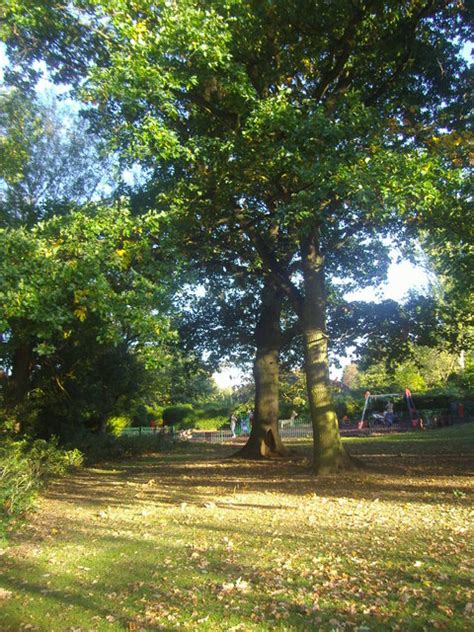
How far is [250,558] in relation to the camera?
5926 mm

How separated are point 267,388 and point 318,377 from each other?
599 centimetres

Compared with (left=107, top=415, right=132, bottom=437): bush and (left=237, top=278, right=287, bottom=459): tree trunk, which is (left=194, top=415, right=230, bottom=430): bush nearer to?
(left=107, top=415, right=132, bottom=437): bush

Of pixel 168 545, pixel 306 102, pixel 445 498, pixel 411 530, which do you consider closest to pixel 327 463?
pixel 445 498

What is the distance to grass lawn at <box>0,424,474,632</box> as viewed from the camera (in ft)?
14.3

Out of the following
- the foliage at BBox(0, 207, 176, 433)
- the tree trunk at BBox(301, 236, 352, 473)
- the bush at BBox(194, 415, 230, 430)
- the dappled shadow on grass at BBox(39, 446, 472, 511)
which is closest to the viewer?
the foliage at BBox(0, 207, 176, 433)

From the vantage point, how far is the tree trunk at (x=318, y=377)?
1210 cm

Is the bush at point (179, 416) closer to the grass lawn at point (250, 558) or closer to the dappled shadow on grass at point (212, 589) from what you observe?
the grass lawn at point (250, 558)

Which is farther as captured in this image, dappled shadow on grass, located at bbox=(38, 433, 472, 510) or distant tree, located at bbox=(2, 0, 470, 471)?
dappled shadow on grass, located at bbox=(38, 433, 472, 510)

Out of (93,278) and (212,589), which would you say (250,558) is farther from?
(93,278)

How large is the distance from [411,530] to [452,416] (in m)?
27.5

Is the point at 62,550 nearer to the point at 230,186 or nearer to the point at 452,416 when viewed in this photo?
the point at 230,186

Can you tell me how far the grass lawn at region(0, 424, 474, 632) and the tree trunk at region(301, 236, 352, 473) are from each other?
28.2 inches

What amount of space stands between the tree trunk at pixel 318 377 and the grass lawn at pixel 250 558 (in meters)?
0.72

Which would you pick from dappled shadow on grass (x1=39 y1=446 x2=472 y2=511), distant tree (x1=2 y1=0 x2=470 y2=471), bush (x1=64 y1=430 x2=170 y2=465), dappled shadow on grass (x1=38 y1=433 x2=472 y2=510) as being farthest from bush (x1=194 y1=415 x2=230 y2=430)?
distant tree (x1=2 y1=0 x2=470 y2=471)
